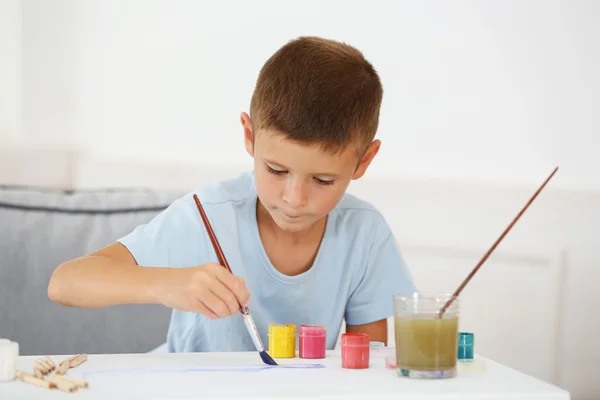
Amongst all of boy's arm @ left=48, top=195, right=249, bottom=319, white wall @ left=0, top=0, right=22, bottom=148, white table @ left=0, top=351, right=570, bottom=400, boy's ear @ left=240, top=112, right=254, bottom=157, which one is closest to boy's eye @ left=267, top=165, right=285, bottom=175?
boy's ear @ left=240, top=112, right=254, bottom=157

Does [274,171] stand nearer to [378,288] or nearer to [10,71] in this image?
[378,288]

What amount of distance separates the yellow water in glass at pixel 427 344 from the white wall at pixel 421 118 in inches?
49.4

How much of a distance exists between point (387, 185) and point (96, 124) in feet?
2.66

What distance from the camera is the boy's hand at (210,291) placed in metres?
1.11

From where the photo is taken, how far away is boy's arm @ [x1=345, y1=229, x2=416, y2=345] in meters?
1.57

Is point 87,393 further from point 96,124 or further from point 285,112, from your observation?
point 96,124

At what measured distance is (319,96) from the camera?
1.31 m

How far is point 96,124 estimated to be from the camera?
2.24 meters

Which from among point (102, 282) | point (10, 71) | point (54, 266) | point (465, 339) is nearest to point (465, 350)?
point (465, 339)

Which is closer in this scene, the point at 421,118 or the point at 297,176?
the point at 297,176

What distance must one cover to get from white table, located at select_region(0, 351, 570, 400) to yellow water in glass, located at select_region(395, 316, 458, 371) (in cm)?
2

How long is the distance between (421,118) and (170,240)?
107 cm

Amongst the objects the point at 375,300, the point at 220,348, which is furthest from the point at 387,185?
the point at 220,348

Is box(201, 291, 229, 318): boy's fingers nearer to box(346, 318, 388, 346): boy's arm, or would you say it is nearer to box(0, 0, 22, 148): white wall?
box(346, 318, 388, 346): boy's arm
